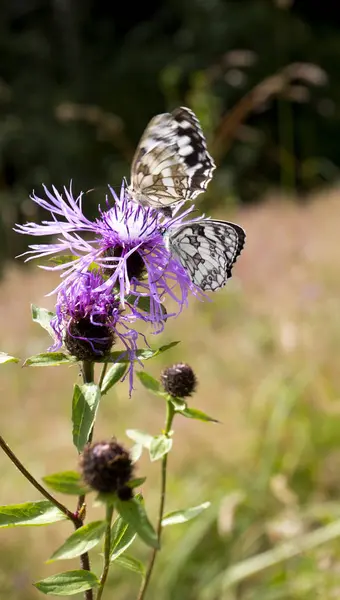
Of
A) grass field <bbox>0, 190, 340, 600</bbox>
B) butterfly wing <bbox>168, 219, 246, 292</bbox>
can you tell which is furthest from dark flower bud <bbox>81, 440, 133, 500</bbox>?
grass field <bbox>0, 190, 340, 600</bbox>

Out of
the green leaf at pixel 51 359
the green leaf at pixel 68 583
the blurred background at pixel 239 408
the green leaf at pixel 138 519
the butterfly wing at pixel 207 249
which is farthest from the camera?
the blurred background at pixel 239 408

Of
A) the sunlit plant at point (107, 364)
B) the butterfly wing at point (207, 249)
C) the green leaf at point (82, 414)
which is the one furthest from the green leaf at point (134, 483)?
the butterfly wing at point (207, 249)

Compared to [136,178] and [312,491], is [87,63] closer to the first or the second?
[312,491]

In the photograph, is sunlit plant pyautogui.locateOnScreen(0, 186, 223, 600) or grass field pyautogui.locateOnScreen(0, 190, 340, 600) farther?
grass field pyautogui.locateOnScreen(0, 190, 340, 600)

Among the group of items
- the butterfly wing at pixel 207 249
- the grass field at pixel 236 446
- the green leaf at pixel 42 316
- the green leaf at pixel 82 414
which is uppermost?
the butterfly wing at pixel 207 249

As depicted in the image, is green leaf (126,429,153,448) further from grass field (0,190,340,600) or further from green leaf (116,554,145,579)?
grass field (0,190,340,600)

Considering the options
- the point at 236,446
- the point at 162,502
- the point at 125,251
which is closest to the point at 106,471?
the point at 162,502

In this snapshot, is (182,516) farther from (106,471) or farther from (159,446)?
(106,471)

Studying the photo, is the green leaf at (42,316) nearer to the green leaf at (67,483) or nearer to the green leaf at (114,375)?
the green leaf at (114,375)
